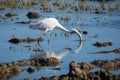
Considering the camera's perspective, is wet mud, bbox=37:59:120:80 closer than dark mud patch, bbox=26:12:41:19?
Yes

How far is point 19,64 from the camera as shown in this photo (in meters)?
11.8

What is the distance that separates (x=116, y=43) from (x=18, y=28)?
4.48 m

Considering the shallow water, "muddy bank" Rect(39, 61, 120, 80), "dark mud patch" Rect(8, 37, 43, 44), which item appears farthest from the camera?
"dark mud patch" Rect(8, 37, 43, 44)

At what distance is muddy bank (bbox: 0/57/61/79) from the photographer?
1095 cm

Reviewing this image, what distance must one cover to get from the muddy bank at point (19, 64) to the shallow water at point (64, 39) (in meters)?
0.16

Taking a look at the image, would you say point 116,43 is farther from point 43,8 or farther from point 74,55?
point 43,8

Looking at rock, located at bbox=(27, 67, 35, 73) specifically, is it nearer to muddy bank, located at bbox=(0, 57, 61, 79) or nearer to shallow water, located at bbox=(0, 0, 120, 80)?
muddy bank, located at bbox=(0, 57, 61, 79)

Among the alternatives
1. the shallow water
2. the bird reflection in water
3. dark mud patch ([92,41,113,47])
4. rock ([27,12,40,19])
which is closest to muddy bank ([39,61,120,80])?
the shallow water

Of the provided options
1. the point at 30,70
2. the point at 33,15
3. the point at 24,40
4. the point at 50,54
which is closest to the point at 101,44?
the point at 50,54

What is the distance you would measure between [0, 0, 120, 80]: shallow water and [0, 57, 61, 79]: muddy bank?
16 cm

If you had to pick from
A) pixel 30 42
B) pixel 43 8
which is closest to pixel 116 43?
pixel 30 42

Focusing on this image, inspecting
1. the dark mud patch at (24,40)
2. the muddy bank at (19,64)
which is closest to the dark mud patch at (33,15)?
the dark mud patch at (24,40)

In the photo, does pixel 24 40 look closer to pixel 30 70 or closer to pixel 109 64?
pixel 30 70

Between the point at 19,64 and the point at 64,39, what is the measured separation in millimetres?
4597
